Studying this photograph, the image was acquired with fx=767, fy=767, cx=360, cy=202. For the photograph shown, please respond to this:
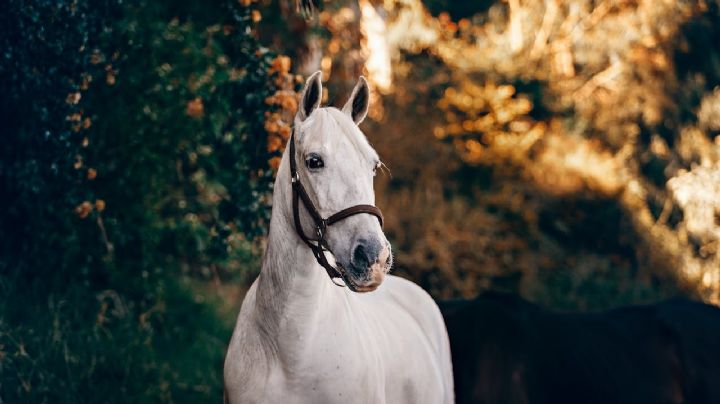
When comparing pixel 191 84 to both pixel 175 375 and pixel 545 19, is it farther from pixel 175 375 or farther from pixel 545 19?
pixel 545 19

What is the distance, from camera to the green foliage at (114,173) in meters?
5.80

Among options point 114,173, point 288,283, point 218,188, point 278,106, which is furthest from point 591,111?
point 288,283

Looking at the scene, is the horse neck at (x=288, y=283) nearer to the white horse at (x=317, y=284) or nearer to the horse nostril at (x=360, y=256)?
the white horse at (x=317, y=284)

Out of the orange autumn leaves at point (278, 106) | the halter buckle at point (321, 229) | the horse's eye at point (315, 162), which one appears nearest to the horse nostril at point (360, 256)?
the halter buckle at point (321, 229)

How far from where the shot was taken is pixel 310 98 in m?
3.32

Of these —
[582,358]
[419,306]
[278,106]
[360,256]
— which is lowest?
[582,358]

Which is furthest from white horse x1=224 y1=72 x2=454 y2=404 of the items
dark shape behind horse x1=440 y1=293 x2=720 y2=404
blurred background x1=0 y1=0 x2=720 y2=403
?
blurred background x1=0 y1=0 x2=720 y2=403

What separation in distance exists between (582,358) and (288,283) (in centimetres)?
284

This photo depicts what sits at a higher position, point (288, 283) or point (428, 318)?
point (288, 283)

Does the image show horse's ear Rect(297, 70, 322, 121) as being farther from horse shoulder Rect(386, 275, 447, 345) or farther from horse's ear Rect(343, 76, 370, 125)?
horse shoulder Rect(386, 275, 447, 345)

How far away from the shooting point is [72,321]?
614cm

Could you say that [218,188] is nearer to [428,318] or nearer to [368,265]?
[428,318]

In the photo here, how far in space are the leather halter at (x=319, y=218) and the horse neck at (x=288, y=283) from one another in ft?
0.23

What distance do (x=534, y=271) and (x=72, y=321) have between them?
8.30 metres
